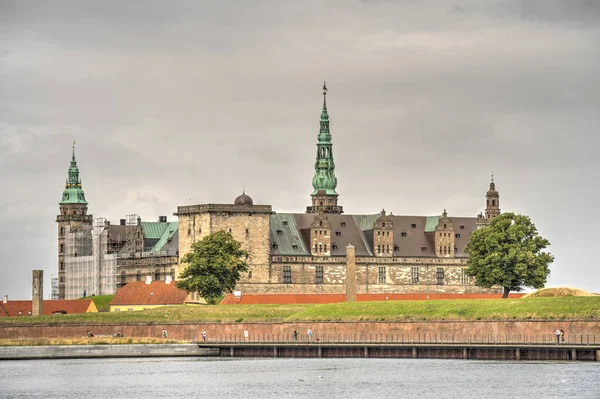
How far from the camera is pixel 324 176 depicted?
177m

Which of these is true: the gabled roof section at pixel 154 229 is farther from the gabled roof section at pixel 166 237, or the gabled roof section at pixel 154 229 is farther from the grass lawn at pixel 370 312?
the grass lawn at pixel 370 312

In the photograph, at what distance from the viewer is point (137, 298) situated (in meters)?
143

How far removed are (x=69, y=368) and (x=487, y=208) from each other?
229 ft

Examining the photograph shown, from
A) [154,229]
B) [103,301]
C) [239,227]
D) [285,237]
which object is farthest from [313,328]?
[154,229]

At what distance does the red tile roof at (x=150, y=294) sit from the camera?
460 ft

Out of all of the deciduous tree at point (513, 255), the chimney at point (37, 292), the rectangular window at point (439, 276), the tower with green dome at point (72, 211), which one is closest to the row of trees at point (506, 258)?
the deciduous tree at point (513, 255)

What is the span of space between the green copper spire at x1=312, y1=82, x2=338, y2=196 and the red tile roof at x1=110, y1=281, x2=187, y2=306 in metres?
35.3

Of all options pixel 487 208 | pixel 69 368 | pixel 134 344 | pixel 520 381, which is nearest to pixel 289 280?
pixel 487 208

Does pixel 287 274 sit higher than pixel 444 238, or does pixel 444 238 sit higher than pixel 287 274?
pixel 444 238

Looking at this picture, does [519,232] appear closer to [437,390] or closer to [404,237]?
[404,237]

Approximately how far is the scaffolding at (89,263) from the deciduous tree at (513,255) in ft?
139

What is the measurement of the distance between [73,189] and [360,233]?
3800 centimetres

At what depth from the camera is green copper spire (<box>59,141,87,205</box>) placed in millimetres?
183250

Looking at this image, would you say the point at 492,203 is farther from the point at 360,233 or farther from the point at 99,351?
the point at 99,351
